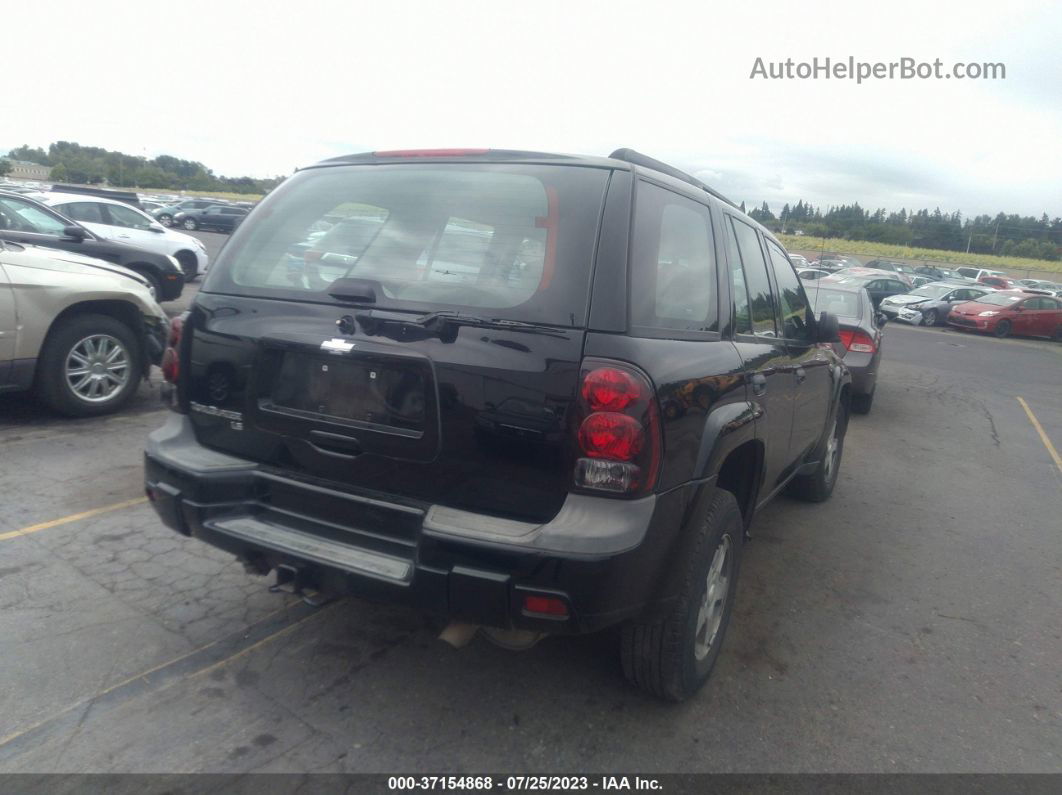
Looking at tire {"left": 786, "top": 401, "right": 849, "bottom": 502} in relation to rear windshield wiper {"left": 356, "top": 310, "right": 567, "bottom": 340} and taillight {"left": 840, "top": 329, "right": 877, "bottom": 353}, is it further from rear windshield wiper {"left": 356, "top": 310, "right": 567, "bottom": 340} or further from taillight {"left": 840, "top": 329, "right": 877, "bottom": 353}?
rear windshield wiper {"left": 356, "top": 310, "right": 567, "bottom": 340}

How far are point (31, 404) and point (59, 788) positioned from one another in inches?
206

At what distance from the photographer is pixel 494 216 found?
9.21 ft

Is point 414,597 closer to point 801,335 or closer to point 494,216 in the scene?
point 494,216

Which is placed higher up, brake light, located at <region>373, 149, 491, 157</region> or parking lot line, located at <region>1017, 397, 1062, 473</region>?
brake light, located at <region>373, 149, 491, 157</region>

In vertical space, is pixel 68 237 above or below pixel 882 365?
above

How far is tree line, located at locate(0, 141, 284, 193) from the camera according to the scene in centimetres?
5506

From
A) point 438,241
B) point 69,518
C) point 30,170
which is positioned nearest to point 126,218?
point 69,518

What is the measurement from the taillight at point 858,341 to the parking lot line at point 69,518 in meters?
7.37

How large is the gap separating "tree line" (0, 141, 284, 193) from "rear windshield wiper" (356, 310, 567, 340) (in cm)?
5473

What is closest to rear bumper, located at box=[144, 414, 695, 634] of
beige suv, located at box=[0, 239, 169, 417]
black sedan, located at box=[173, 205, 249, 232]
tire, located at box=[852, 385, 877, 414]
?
beige suv, located at box=[0, 239, 169, 417]

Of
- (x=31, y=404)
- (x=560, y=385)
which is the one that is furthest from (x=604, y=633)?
(x=31, y=404)

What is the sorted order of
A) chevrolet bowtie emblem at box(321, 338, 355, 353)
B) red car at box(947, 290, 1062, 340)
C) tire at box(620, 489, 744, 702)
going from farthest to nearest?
1. red car at box(947, 290, 1062, 340)
2. tire at box(620, 489, 744, 702)
3. chevrolet bowtie emblem at box(321, 338, 355, 353)

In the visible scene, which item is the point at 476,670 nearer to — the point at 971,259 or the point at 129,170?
the point at 129,170

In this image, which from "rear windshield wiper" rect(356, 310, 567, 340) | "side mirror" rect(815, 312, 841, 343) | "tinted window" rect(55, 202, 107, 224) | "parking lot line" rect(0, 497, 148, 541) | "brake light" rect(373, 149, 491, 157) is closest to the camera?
"rear windshield wiper" rect(356, 310, 567, 340)
